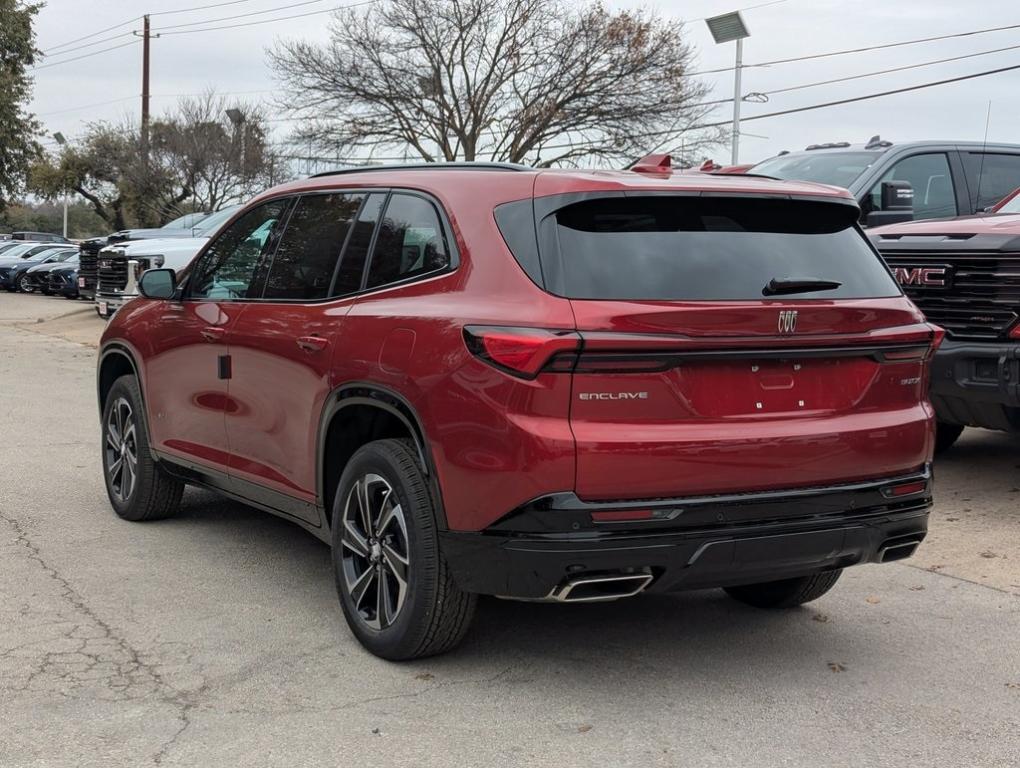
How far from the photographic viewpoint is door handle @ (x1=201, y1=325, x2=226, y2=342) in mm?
5750

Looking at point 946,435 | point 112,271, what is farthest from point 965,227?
point 112,271

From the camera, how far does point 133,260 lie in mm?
18078

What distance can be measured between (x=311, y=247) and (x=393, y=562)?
1.54 m

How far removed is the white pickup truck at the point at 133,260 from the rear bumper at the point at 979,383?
40.2 feet

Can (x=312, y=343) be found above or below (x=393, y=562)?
above

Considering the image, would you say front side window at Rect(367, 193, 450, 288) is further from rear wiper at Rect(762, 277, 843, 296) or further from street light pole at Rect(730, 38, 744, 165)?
street light pole at Rect(730, 38, 744, 165)

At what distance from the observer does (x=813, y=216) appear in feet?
14.8

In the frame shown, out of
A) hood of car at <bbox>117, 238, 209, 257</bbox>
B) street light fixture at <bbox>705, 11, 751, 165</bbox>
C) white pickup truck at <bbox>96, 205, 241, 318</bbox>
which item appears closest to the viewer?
white pickup truck at <bbox>96, 205, 241, 318</bbox>

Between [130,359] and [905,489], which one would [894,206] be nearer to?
[905,489]

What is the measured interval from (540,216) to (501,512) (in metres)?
0.99

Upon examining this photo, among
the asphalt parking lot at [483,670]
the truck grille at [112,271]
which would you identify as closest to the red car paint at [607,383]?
the asphalt parking lot at [483,670]

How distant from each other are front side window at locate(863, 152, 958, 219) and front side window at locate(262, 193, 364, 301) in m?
5.80

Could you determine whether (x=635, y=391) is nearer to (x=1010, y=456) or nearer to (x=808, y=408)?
(x=808, y=408)

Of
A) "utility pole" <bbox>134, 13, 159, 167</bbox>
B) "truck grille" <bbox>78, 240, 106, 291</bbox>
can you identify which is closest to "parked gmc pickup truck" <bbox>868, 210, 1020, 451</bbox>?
"truck grille" <bbox>78, 240, 106, 291</bbox>
